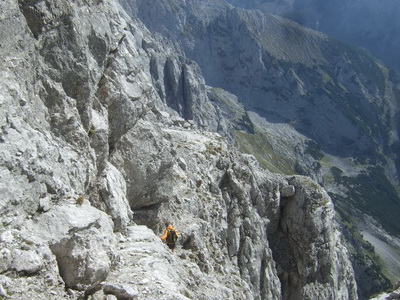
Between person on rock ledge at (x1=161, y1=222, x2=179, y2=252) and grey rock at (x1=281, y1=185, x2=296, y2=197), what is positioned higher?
grey rock at (x1=281, y1=185, x2=296, y2=197)

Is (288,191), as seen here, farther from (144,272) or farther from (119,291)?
(119,291)

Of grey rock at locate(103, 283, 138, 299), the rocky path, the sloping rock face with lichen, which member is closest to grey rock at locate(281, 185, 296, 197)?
the sloping rock face with lichen

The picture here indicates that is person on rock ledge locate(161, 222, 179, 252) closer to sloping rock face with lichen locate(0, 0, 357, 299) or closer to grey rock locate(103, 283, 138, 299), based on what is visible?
sloping rock face with lichen locate(0, 0, 357, 299)

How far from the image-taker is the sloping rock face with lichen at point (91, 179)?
13.9 meters

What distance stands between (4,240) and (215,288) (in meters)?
12.6

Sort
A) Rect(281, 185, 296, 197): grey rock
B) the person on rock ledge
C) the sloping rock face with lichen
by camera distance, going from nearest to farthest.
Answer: the sloping rock face with lichen
the person on rock ledge
Rect(281, 185, 296, 197): grey rock

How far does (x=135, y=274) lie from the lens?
16.4 metres

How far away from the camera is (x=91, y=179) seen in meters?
20.2

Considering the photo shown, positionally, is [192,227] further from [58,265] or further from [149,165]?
[58,265]

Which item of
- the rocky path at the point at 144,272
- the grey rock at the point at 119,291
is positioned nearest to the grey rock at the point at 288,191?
the rocky path at the point at 144,272

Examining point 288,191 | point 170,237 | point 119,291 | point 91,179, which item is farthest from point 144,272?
point 288,191

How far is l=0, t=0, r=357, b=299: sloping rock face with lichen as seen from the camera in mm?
13859

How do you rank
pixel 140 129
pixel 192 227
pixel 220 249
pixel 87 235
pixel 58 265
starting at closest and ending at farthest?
pixel 58 265 → pixel 87 235 → pixel 140 129 → pixel 192 227 → pixel 220 249

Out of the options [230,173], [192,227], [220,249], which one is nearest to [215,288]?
[192,227]
